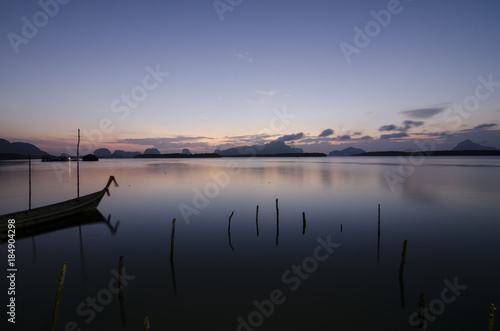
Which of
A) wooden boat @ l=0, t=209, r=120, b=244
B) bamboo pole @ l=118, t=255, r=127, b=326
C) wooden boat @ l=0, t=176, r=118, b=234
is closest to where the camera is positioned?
bamboo pole @ l=118, t=255, r=127, b=326

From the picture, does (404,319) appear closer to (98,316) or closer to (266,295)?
(266,295)

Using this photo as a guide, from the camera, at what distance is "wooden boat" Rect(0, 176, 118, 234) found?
62.3 ft

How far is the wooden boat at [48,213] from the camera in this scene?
62.3 feet

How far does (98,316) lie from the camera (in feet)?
32.2

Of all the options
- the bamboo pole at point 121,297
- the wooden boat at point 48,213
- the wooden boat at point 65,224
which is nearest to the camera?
the bamboo pole at point 121,297

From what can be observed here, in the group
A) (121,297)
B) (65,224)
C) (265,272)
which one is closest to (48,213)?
(65,224)

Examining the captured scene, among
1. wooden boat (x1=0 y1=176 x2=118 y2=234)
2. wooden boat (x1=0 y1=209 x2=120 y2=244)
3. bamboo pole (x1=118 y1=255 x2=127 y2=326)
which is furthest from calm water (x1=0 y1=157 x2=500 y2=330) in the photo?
wooden boat (x1=0 y1=176 x2=118 y2=234)

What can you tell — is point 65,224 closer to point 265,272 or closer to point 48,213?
point 48,213

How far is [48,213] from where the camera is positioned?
21250mm

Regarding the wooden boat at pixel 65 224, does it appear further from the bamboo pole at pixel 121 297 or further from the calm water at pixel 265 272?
the bamboo pole at pixel 121 297

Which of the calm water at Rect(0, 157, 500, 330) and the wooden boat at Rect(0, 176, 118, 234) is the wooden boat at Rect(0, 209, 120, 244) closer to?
the wooden boat at Rect(0, 176, 118, 234)

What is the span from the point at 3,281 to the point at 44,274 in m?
1.57

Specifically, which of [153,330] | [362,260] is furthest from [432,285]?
[153,330]

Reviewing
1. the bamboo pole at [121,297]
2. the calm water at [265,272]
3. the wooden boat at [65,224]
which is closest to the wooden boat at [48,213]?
the wooden boat at [65,224]
